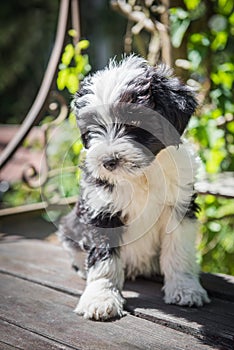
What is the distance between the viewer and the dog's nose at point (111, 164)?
2.47 meters

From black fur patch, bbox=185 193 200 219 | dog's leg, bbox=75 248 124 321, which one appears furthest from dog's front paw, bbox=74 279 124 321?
black fur patch, bbox=185 193 200 219

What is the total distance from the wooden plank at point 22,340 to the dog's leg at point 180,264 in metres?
0.72

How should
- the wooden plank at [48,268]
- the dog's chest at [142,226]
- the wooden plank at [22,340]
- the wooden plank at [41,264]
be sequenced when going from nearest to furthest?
the wooden plank at [22,340] → the dog's chest at [142,226] → the wooden plank at [48,268] → the wooden plank at [41,264]

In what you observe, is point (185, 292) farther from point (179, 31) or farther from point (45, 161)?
point (179, 31)

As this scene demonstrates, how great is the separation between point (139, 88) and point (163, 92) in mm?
128

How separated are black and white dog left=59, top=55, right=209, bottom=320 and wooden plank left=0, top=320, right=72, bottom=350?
0.32 m

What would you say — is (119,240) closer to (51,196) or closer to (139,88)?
(139,88)

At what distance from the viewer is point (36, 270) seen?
11.8ft

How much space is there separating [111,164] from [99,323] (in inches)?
30.4

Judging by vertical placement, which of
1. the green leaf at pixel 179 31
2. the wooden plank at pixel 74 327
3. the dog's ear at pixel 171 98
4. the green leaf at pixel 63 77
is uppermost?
the green leaf at pixel 179 31

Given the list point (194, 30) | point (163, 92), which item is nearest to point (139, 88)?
point (163, 92)

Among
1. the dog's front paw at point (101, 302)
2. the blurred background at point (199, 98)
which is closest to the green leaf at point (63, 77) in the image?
the blurred background at point (199, 98)

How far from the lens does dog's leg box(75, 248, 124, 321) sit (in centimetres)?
277

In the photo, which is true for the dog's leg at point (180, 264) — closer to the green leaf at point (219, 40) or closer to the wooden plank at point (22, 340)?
the wooden plank at point (22, 340)
